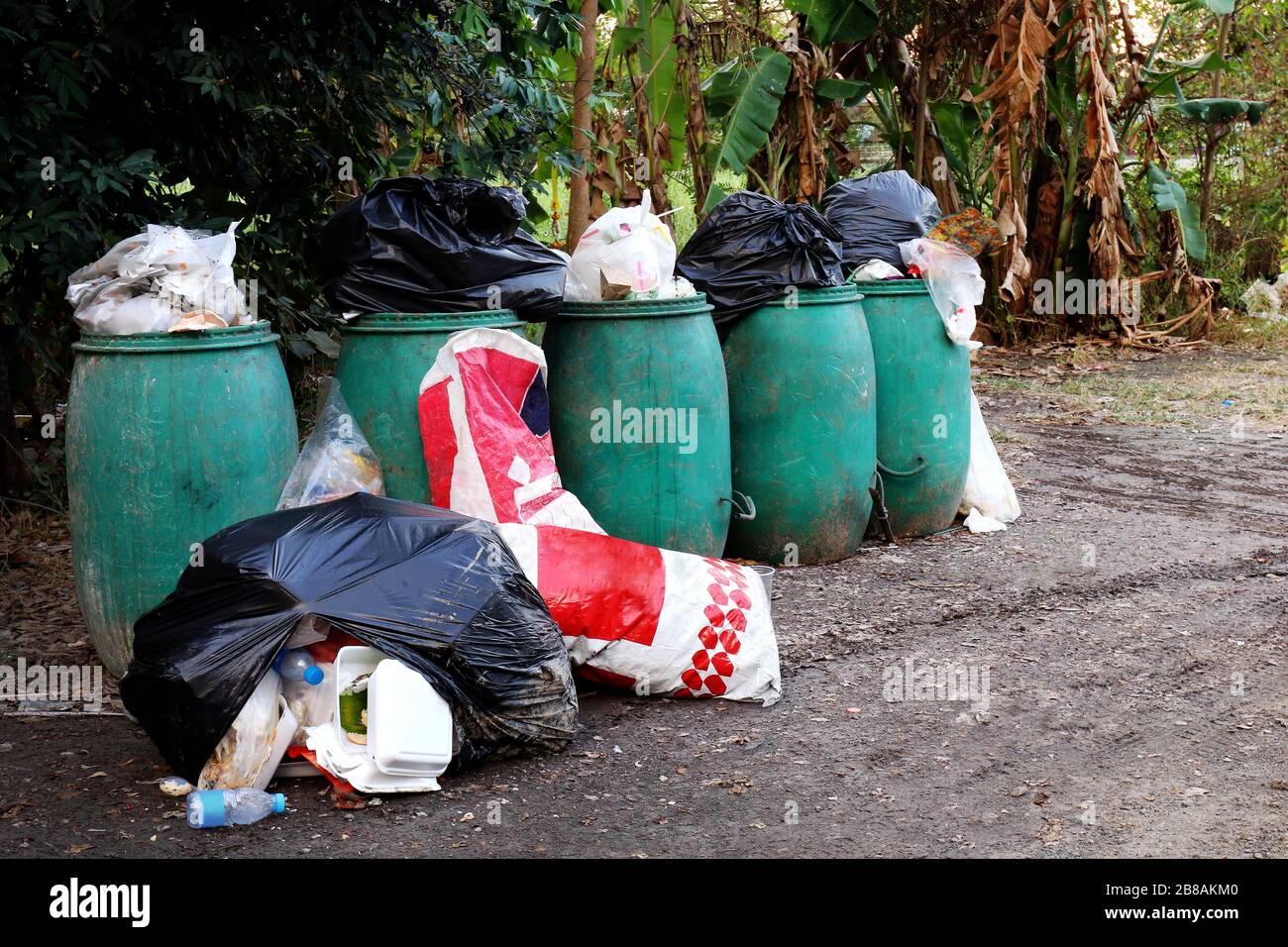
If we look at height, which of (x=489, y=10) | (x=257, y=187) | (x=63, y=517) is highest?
(x=489, y=10)

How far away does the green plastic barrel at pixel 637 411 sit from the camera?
14.4ft

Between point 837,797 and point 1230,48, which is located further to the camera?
point 1230,48

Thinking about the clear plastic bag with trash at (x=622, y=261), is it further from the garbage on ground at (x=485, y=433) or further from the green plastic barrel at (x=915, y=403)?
the green plastic barrel at (x=915, y=403)

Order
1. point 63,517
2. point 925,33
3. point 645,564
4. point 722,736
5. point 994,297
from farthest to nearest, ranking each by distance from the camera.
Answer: point 994,297 → point 925,33 → point 63,517 → point 645,564 → point 722,736

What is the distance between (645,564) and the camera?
3758 millimetres

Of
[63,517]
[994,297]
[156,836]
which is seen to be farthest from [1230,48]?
[156,836]

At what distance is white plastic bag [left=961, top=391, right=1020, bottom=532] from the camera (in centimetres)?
578

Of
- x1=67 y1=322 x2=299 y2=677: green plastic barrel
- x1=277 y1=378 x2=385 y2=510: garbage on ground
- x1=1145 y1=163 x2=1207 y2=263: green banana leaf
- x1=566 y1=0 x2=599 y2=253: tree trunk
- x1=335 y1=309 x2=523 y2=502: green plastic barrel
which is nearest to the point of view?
x1=67 y1=322 x2=299 y2=677: green plastic barrel

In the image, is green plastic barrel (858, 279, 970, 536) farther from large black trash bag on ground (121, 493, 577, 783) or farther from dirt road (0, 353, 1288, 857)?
large black trash bag on ground (121, 493, 577, 783)

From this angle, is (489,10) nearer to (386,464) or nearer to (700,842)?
(386,464)

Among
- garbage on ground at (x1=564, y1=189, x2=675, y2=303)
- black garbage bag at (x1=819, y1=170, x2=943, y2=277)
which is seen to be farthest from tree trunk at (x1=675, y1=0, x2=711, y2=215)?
garbage on ground at (x1=564, y1=189, x2=675, y2=303)

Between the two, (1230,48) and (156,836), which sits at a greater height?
(1230,48)

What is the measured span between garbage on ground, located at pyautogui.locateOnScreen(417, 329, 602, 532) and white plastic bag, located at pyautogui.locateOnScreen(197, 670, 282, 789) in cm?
109

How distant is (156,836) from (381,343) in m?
1.72
